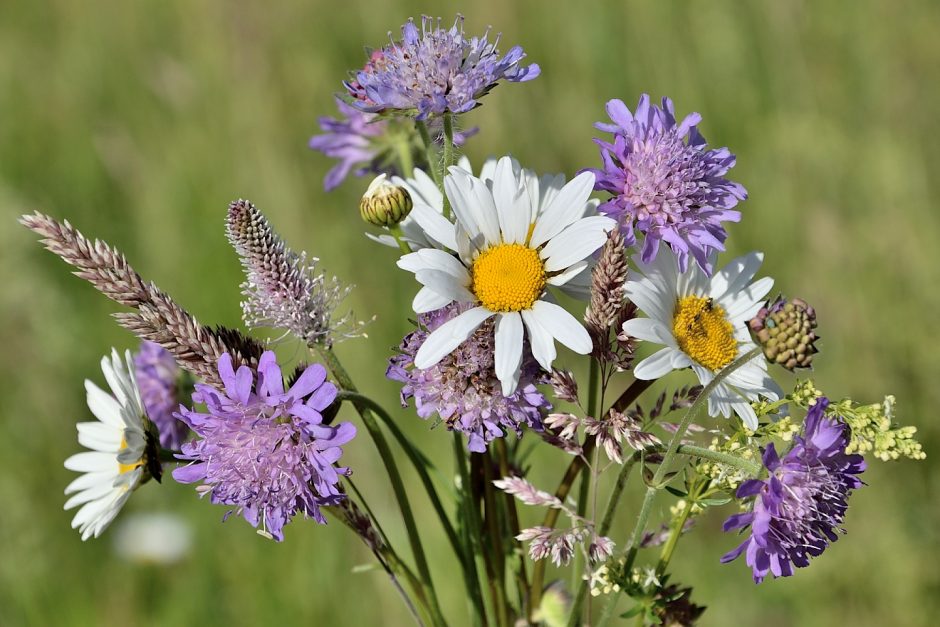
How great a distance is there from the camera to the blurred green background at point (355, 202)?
10.2ft

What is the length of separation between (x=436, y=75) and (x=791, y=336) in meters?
0.60

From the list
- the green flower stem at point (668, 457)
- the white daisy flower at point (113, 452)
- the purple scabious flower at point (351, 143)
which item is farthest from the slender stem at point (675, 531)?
the purple scabious flower at point (351, 143)

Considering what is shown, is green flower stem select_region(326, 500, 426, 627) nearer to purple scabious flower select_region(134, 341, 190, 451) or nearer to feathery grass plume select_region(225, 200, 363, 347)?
feathery grass plume select_region(225, 200, 363, 347)

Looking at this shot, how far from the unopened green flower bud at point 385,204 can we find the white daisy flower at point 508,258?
0.04 m

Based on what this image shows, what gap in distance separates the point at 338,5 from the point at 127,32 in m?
1.29

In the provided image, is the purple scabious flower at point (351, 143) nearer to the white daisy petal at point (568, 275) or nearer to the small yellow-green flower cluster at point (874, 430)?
the white daisy petal at point (568, 275)

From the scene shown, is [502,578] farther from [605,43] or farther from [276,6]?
[276,6]

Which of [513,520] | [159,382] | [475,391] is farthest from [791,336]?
[159,382]

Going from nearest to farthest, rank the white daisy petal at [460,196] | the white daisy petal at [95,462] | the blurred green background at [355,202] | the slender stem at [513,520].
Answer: the white daisy petal at [460,196], the slender stem at [513,520], the white daisy petal at [95,462], the blurred green background at [355,202]

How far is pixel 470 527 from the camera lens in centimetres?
135

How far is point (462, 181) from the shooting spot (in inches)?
46.8

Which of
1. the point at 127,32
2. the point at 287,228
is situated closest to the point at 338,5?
the point at 127,32

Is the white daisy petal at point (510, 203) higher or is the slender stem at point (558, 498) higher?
the white daisy petal at point (510, 203)

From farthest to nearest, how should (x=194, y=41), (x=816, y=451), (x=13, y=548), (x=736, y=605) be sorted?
(x=194, y=41)
(x=13, y=548)
(x=736, y=605)
(x=816, y=451)
